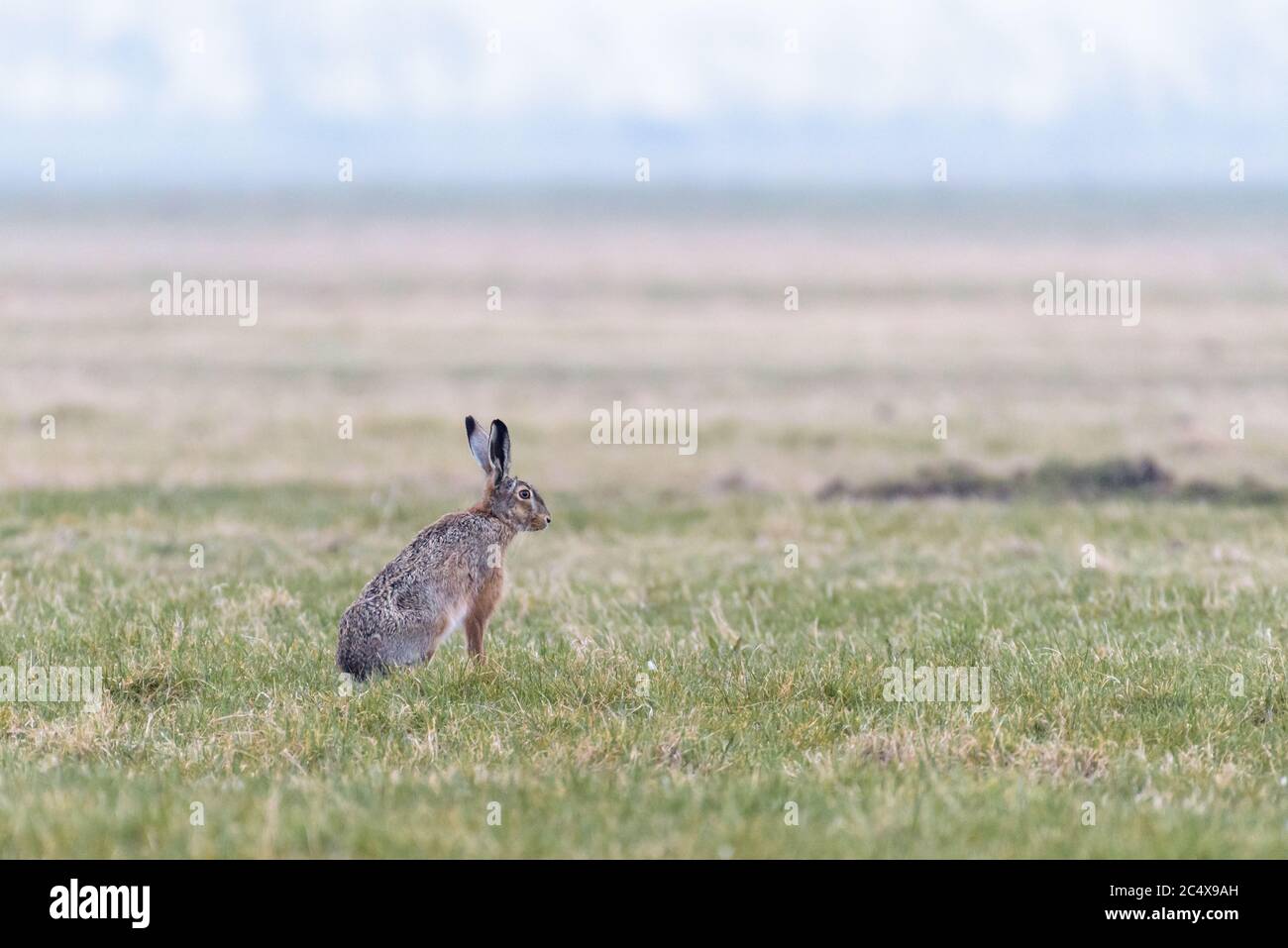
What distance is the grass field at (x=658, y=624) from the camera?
7.26m

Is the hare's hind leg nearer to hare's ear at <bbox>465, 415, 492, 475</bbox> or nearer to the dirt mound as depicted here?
hare's ear at <bbox>465, 415, 492, 475</bbox>

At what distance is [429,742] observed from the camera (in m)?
8.25

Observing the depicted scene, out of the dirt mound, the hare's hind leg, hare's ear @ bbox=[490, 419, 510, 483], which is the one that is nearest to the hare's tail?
the hare's hind leg

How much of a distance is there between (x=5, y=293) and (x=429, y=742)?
59381 mm

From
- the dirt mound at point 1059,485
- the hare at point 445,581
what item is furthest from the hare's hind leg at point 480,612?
the dirt mound at point 1059,485

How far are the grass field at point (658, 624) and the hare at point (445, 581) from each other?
0.26 meters

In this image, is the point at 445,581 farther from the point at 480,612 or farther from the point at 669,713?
the point at 669,713

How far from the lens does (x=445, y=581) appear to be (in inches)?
393

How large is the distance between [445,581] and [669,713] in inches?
72.2

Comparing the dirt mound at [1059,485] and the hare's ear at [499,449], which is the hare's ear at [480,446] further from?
the dirt mound at [1059,485]

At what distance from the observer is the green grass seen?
7.04 m

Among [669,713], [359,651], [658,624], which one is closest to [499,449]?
[359,651]

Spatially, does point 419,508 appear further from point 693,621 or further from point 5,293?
point 5,293
